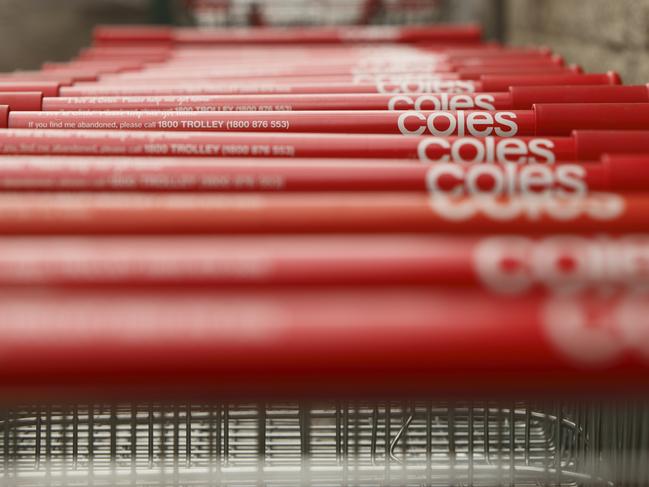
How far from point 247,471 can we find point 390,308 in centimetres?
71

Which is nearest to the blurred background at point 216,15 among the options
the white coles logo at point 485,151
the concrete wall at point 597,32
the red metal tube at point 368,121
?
the concrete wall at point 597,32

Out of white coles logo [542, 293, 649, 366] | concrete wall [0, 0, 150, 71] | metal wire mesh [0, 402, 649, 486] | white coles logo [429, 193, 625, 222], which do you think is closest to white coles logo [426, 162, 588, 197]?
white coles logo [429, 193, 625, 222]

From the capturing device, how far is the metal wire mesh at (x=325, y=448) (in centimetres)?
109

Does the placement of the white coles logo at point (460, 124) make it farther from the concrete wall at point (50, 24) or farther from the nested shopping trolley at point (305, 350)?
the concrete wall at point (50, 24)

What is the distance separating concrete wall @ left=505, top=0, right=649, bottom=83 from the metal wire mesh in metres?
0.80

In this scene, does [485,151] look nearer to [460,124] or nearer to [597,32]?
[460,124]

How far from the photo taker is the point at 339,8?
374 centimetres

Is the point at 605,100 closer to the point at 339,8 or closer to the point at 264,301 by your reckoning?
the point at 264,301

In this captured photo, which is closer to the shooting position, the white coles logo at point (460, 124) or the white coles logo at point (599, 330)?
the white coles logo at point (599, 330)

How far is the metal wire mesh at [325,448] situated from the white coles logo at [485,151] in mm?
398

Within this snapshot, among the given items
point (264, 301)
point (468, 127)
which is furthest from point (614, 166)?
point (264, 301)

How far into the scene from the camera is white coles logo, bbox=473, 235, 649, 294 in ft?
1.84

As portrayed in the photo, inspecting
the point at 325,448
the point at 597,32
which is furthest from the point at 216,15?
the point at 325,448

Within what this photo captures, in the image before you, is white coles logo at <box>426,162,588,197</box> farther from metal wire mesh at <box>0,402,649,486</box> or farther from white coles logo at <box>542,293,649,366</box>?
metal wire mesh at <box>0,402,649,486</box>
